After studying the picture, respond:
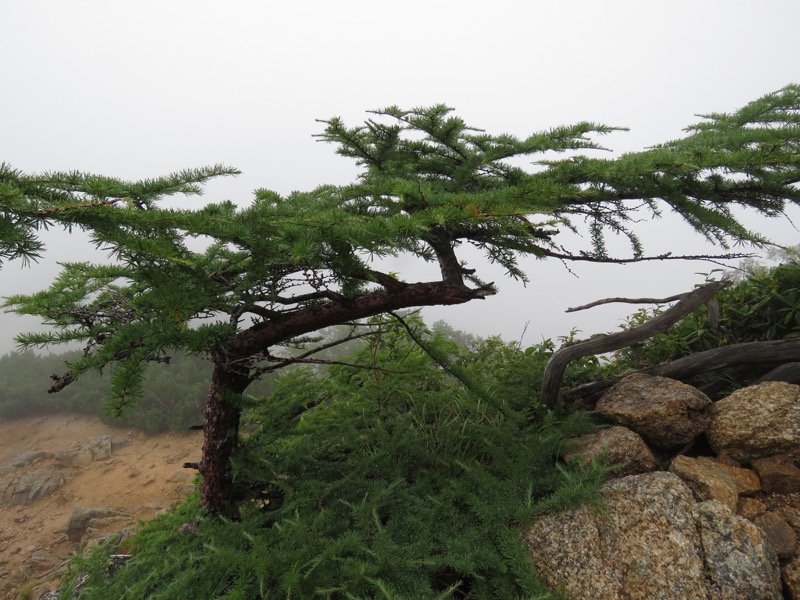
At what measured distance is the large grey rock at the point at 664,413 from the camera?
9.73 feet

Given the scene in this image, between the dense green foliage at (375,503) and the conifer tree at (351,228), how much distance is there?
55cm

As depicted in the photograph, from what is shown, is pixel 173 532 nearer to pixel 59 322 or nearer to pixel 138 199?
pixel 59 322

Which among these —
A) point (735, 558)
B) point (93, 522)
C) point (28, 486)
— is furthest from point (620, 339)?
point (28, 486)

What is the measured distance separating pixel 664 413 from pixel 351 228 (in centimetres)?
271

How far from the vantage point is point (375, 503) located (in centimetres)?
266

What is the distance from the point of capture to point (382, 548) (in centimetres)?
221

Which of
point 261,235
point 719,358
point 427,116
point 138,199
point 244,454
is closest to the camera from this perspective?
point 138,199

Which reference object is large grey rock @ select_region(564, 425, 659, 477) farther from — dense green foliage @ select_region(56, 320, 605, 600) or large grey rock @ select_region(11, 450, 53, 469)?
large grey rock @ select_region(11, 450, 53, 469)

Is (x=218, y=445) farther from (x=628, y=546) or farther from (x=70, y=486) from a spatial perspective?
(x=70, y=486)

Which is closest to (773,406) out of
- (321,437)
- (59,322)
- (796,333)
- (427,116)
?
(796,333)

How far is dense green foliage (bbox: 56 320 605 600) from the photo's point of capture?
7.22 feet

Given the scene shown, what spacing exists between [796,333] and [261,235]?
4650 mm

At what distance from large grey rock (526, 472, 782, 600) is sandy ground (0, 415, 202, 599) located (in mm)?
6650

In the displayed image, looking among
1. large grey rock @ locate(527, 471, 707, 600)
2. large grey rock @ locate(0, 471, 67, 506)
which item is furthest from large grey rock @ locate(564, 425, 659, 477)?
large grey rock @ locate(0, 471, 67, 506)
